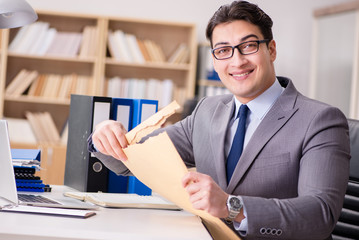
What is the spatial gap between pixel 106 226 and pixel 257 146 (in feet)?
1.84

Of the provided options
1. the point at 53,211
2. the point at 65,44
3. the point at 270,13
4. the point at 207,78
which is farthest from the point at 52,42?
the point at 53,211

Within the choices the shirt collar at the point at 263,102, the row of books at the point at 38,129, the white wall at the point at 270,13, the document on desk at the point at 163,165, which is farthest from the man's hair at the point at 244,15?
the white wall at the point at 270,13

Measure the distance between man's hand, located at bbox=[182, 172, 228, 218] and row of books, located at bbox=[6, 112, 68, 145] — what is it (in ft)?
13.4

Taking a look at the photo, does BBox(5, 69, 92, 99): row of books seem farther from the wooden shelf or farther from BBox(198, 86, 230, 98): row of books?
BBox(198, 86, 230, 98): row of books

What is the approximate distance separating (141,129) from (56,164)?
3.55m

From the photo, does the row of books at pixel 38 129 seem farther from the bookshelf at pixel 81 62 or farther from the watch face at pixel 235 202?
the watch face at pixel 235 202

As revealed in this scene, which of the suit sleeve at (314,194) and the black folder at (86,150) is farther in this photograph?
the black folder at (86,150)

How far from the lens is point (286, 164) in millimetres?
1524

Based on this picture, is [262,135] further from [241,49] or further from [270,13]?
[270,13]

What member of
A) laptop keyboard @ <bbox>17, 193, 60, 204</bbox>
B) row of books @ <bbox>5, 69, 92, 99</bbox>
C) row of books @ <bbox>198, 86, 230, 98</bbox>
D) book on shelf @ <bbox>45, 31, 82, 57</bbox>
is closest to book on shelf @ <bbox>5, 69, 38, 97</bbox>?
row of books @ <bbox>5, 69, 92, 99</bbox>

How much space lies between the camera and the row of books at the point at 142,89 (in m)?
5.17

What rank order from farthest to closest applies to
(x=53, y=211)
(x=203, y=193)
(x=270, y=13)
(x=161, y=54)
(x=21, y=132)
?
(x=270, y=13), (x=161, y=54), (x=21, y=132), (x=53, y=211), (x=203, y=193)

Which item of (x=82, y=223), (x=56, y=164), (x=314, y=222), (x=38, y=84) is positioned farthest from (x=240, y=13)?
(x=38, y=84)

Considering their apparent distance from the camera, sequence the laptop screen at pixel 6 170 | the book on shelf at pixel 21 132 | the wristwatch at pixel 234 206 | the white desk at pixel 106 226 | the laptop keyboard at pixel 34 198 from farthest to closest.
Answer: the book on shelf at pixel 21 132 → the laptop keyboard at pixel 34 198 → the laptop screen at pixel 6 170 → the wristwatch at pixel 234 206 → the white desk at pixel 106 226
